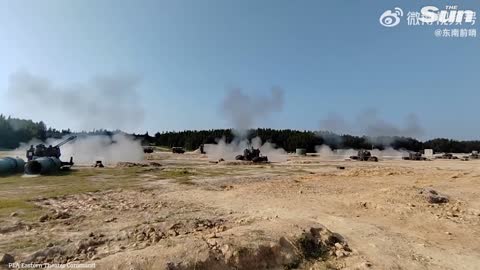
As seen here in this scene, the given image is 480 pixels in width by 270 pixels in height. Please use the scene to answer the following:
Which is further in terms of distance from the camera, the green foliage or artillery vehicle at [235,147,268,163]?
the green foliage

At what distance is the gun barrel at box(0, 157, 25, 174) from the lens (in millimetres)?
43062

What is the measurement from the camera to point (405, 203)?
75.3ft

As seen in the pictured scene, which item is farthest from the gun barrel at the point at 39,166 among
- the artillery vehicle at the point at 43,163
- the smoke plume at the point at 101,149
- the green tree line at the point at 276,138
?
the green tree line at the point at 276,138

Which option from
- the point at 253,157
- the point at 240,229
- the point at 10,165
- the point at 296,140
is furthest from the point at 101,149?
the point at 296,140

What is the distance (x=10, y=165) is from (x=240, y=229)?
130 ft

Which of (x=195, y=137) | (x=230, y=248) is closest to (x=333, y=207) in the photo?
(x=230, y=248)

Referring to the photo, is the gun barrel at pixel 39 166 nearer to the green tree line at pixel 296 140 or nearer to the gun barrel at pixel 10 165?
the gun barrel at pixel 10 165

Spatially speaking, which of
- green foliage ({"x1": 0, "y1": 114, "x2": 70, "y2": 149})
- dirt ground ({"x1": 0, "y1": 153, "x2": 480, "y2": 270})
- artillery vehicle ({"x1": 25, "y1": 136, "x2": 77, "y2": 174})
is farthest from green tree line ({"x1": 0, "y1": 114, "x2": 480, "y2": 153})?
dirt ground ({"x1": 0, "y1": 153, "x2": 480, "y2": 270})

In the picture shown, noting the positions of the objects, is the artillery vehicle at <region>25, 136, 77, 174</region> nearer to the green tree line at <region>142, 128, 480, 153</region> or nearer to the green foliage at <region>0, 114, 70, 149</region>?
the green foliage at <region>0, 114, 70, 149</region>

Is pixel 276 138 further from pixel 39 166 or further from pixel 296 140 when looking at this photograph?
pixel 39 166

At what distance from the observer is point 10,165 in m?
44.2

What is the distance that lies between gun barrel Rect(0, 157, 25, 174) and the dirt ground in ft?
57.3

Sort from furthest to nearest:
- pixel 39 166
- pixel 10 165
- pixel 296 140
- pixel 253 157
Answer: pixel 296 140, pixel 253 157, pixel 10 165, pixel 39 166

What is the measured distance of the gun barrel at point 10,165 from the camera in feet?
141
